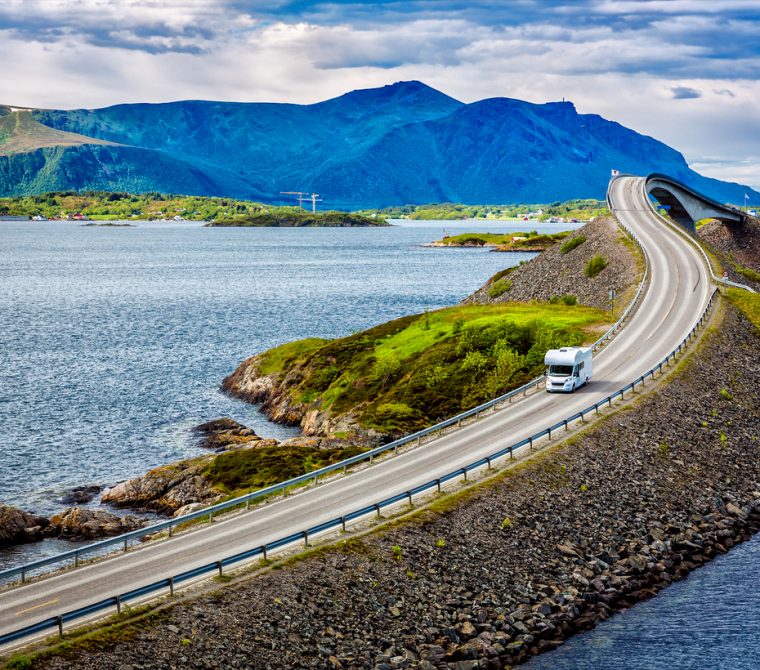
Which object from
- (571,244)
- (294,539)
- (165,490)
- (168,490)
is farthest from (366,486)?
(571,244)

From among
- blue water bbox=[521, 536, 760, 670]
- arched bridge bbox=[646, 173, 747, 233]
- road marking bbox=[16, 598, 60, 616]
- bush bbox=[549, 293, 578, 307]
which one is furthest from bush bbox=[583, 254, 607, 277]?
road marking bbox=[16, 598, 60, 616]

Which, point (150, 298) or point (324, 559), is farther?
point (150, 298)

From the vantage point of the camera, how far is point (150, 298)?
7475 inches

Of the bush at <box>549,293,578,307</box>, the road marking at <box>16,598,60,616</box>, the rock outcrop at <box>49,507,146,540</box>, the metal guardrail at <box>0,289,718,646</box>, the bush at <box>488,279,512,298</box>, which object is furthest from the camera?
the bush at <box>488,279,512,298</box>

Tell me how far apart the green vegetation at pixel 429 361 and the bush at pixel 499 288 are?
56.2 ft

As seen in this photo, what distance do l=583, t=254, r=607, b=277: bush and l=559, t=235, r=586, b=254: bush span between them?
9504 mm

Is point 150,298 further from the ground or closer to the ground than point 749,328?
closer to the ground

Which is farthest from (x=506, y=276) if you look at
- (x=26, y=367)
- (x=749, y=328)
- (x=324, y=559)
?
(x=324, y=559)

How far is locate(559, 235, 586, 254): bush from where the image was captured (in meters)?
124

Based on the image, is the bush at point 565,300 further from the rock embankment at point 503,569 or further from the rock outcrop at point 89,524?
the rock outcrop at point 89,524

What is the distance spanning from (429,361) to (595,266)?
37.0m

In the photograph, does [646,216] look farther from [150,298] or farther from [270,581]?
[270,581]

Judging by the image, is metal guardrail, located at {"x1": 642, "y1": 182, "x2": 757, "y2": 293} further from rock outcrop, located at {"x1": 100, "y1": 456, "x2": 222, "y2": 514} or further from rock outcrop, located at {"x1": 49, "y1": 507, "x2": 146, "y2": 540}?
rock outcrop, located at {"x1": 49, "y1": 507, "x2": 146, "y2": 540}

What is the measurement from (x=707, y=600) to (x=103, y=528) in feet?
104
